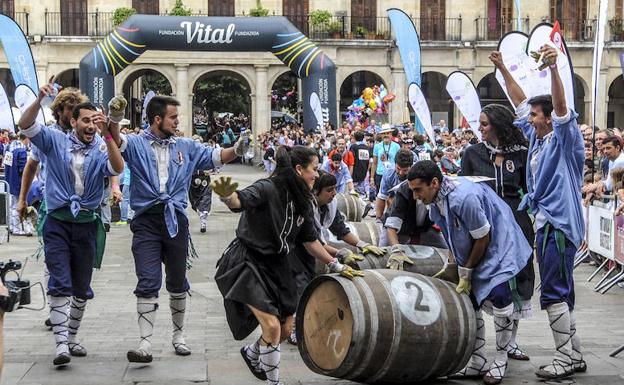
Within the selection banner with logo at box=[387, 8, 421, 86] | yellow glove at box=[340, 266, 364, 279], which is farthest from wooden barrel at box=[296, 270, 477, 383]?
banner with logo at box=[387, 8, 421, 86]

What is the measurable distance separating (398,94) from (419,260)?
3541 cm

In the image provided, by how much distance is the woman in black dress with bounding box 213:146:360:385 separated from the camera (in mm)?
6801

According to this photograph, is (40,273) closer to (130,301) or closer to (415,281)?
(130,301)

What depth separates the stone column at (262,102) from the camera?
140ft

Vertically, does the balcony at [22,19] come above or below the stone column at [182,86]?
above

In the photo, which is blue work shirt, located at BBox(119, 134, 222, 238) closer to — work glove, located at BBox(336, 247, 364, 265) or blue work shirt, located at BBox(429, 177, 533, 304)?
work glove, located at BBox(336, 247, 364, 265)

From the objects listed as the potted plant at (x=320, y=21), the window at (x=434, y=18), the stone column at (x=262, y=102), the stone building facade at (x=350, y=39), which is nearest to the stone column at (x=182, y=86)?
the stone building facade at (x=350, y=39)

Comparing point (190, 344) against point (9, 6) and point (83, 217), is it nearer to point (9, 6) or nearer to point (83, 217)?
point (83, 217)

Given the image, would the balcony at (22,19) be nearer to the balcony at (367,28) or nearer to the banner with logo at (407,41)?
the balcony at (367,28)

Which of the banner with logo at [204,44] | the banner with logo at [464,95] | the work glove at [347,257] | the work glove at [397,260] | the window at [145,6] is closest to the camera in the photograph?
the work glove at [347,257]

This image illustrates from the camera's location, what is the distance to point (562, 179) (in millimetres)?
7551

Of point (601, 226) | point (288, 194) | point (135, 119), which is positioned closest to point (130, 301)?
point (288, 194)

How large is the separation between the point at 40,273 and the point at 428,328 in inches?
306

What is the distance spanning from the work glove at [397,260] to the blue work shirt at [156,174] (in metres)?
1.50
